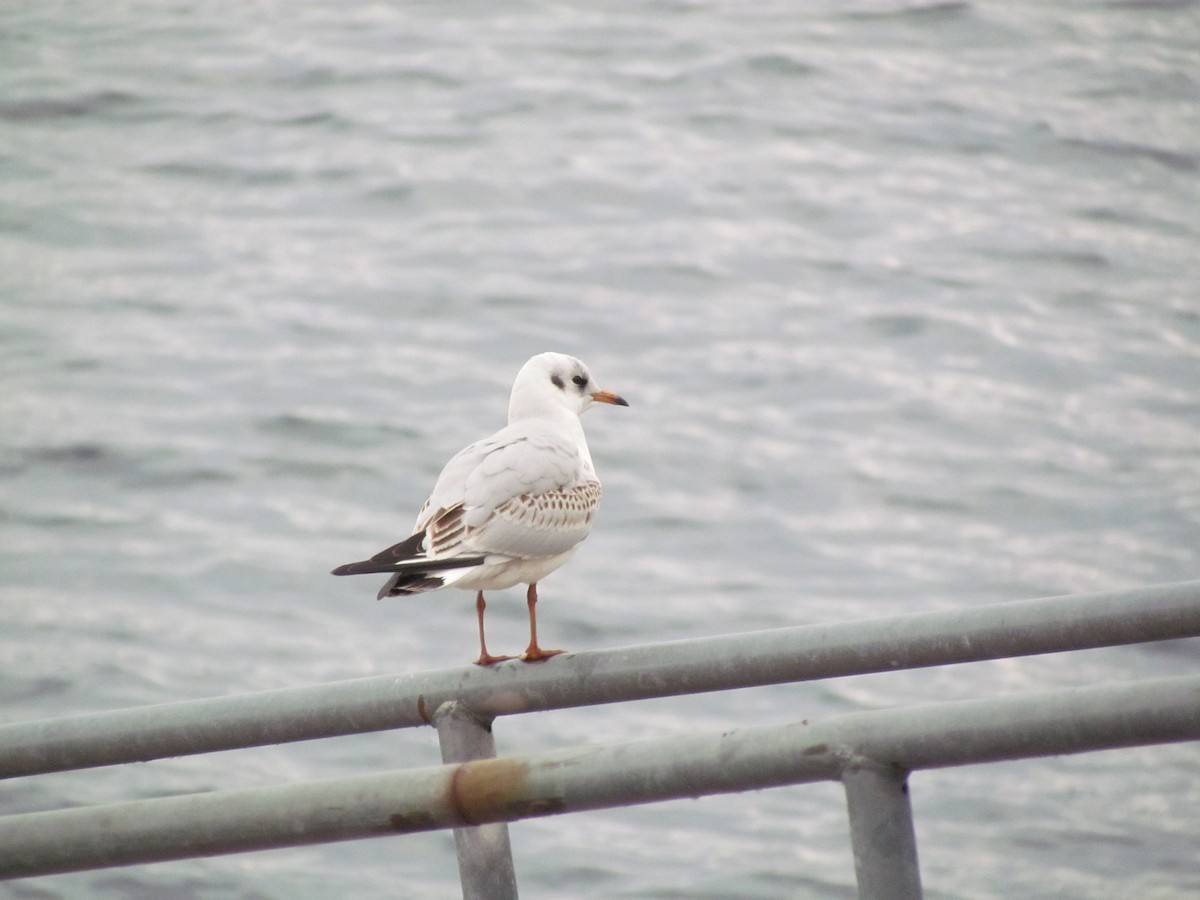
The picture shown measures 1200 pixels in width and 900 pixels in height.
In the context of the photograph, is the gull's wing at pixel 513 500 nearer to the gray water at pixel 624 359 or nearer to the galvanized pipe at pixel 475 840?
the galvanized pipe at pixel 475 840

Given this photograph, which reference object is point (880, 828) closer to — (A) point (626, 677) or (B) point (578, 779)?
(B) point (578, 779)

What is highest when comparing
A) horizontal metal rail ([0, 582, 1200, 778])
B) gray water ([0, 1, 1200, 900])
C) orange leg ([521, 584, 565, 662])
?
horizontal metal rail ([0, 582, 1200, 778])

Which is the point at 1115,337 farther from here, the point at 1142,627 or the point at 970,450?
the point at 1142,627

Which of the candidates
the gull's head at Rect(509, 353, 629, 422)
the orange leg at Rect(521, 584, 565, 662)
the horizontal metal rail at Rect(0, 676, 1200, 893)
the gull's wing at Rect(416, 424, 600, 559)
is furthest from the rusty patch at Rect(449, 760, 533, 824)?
the gull's head at Rect(509, 353, 629, 422)

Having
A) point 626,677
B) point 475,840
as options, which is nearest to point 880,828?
point 626,677

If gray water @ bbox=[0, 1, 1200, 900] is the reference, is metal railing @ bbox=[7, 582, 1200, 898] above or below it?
above

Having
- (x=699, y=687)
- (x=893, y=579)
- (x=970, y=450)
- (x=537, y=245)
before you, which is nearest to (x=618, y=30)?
(x=537, y=245)

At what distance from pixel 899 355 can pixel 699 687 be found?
1389cm

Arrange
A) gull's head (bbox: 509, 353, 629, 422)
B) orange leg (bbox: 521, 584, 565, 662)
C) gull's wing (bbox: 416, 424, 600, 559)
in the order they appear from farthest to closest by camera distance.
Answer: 1. gull's head (bbox: 509, 353, 629, 422)
2. gull's wing (bbox: 416, 424, 600, 559)
3. orange leg (bbox: 521, 584, 565, 662)

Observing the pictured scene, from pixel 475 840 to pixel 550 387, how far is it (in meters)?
2.60

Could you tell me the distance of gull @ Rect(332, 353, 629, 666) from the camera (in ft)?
12.6

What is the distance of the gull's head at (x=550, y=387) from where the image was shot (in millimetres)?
5008

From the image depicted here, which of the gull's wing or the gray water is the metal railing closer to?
the gull's wing

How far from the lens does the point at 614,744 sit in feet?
6.65
